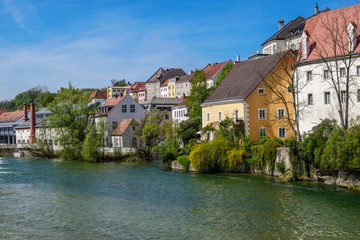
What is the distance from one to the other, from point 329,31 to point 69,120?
38919 mm

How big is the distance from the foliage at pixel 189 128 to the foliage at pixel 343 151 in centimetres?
2558

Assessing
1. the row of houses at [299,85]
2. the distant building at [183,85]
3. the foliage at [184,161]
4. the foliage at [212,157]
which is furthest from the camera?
the distant building at [183,85]

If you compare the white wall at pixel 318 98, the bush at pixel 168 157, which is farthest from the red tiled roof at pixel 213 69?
the white wall at pixel 318 98

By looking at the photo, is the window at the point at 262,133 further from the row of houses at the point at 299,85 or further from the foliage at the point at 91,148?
the foliage at the point at 91,148

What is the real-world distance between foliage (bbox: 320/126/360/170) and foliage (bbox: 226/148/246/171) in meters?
8.65

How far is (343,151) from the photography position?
26.9 meters

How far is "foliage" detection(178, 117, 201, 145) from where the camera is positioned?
52656 mm

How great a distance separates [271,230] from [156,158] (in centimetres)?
3705

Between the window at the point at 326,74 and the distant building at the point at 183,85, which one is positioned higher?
the distant building at the point at 183,85

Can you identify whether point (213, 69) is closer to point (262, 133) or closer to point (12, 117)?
point (12, 117)

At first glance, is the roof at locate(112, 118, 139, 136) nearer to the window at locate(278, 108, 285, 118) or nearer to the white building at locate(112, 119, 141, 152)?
the white building at locate(112, 119, 141, 152)

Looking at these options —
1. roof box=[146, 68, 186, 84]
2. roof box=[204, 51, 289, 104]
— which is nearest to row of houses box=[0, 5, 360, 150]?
roof box=[204, 51, 289, 104]

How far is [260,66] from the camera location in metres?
43.8

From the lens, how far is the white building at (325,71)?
3409cm
